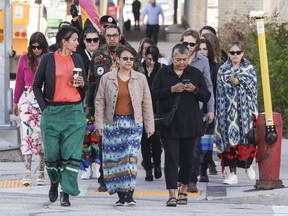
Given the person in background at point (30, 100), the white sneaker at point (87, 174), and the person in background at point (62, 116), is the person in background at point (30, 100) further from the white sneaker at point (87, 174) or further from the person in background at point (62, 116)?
the person in background at point (62, 116)

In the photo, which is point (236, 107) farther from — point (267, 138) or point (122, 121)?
point (122, 121)

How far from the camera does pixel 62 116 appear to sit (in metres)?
12.3

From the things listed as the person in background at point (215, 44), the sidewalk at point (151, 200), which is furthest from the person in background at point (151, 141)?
the person in background at point (215, 44)

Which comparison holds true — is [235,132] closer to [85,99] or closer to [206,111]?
[206,111]

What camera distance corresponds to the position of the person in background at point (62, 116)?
12320mm

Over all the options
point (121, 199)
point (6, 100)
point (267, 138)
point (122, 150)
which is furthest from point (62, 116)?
point (6, 100)

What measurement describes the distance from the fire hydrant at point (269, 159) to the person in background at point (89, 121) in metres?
2.11

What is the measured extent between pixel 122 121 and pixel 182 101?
699 mm

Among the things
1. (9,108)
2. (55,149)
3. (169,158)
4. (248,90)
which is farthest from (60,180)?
(9,108)

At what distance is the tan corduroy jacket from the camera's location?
12.4 metres

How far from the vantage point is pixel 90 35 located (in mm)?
14195

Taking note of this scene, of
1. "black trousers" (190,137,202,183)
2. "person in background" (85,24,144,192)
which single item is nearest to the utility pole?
"person in background" (85,24,144,192)

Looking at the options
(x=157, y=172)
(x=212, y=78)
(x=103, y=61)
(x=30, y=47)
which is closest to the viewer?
(x=103, y=61)

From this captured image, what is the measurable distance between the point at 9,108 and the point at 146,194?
340 cm
